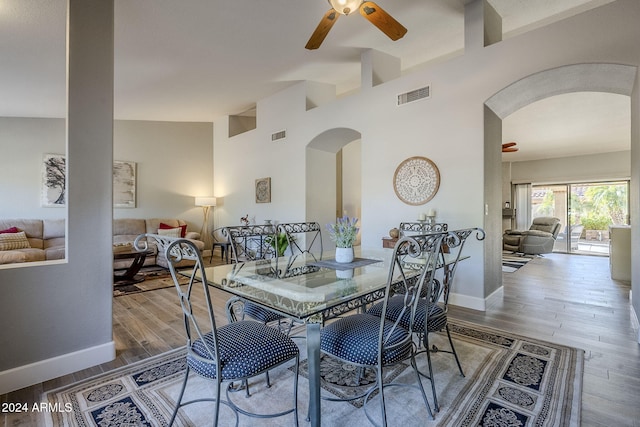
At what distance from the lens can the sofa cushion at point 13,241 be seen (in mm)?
4613

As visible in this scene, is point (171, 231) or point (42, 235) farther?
point (171, 231)

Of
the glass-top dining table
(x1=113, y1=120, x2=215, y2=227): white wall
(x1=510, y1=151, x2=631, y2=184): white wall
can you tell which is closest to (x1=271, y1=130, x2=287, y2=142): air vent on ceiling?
(x1=113, y1=120, x2=215, y2=227): white wall

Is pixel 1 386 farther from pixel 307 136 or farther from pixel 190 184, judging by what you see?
pixel 190 184

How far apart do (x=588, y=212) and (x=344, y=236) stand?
9.08 metres

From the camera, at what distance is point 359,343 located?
5.09 feet

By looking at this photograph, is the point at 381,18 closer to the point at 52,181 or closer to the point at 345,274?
the point at 345,274

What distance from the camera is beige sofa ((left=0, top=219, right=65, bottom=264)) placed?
473 cm

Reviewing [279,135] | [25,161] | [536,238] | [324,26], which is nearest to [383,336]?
[324,26]

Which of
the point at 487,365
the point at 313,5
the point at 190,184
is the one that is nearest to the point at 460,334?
the point at 487,365

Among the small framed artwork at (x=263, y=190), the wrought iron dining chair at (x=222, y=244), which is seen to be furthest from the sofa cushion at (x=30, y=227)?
the small framed artwork at (x=263, y=190)

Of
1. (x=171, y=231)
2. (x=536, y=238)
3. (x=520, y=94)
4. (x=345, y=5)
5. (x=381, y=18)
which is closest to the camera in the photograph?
(x=345, y=5)

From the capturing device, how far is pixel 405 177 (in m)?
3.96

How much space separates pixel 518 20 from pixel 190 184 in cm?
670

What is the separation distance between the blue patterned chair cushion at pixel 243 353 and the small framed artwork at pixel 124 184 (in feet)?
19.6
